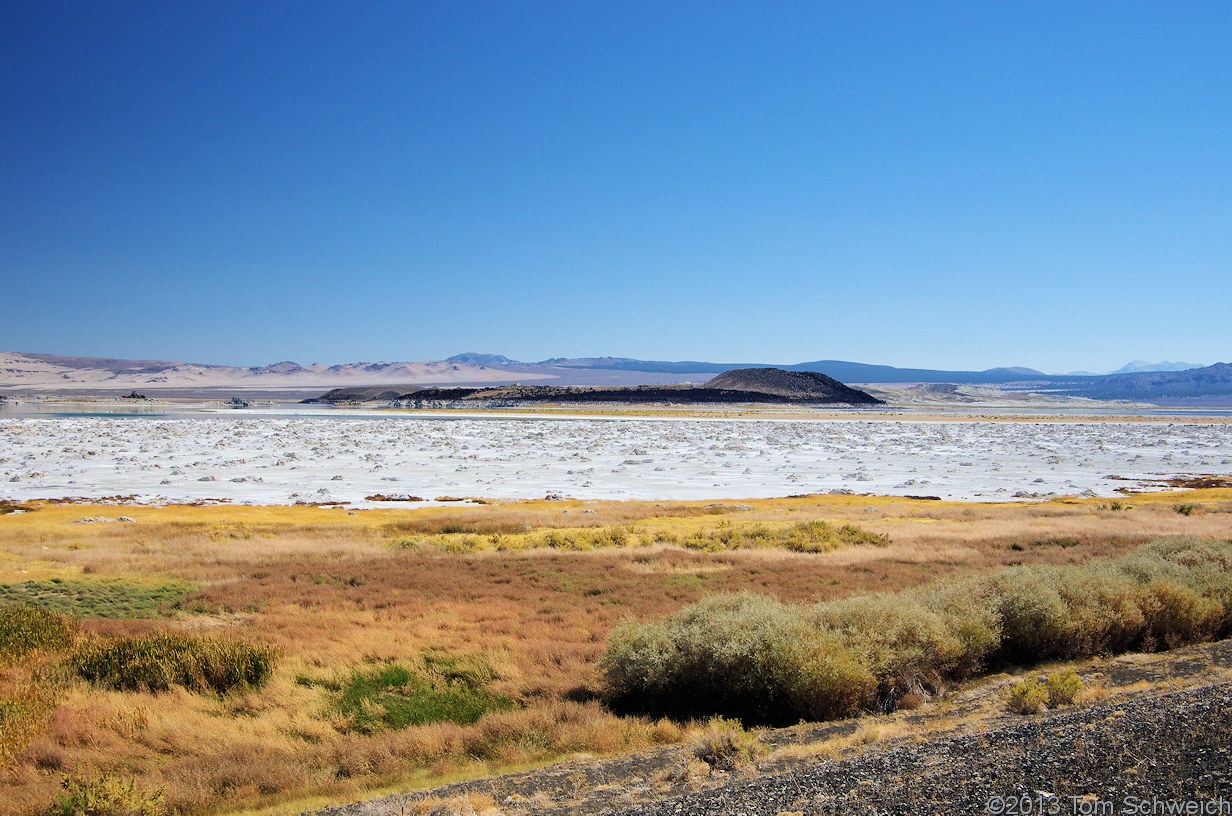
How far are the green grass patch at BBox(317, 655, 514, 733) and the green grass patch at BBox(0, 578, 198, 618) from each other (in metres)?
5.25

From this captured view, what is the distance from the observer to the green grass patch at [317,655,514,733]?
8.96 m

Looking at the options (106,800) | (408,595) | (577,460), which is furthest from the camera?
(577,460)

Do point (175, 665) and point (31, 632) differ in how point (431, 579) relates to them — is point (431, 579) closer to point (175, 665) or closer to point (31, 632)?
point (175, 665)

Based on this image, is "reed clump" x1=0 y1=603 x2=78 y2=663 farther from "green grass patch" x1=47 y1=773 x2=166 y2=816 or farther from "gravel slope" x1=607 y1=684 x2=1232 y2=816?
"gravel slope" x1=607 y1=684 x2=1232 y2=816

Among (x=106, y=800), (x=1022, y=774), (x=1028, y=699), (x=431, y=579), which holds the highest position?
(x=1022, y=774)

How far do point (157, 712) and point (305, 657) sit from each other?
2298 millimetres

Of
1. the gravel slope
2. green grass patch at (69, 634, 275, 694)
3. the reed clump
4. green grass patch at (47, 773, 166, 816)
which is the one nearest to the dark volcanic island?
the reed clump

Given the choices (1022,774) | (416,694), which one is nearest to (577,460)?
(416,694)

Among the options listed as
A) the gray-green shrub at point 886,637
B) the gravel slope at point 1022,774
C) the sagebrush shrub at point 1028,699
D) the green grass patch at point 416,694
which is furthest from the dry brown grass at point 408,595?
the sagebrush shrub at point 1028,699

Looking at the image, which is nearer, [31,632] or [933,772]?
[933,772]

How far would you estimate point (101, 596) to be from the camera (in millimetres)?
14227

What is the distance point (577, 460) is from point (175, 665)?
36.5 metres

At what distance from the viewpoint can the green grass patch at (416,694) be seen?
29.4 feet

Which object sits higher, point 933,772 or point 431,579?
point 933,772
